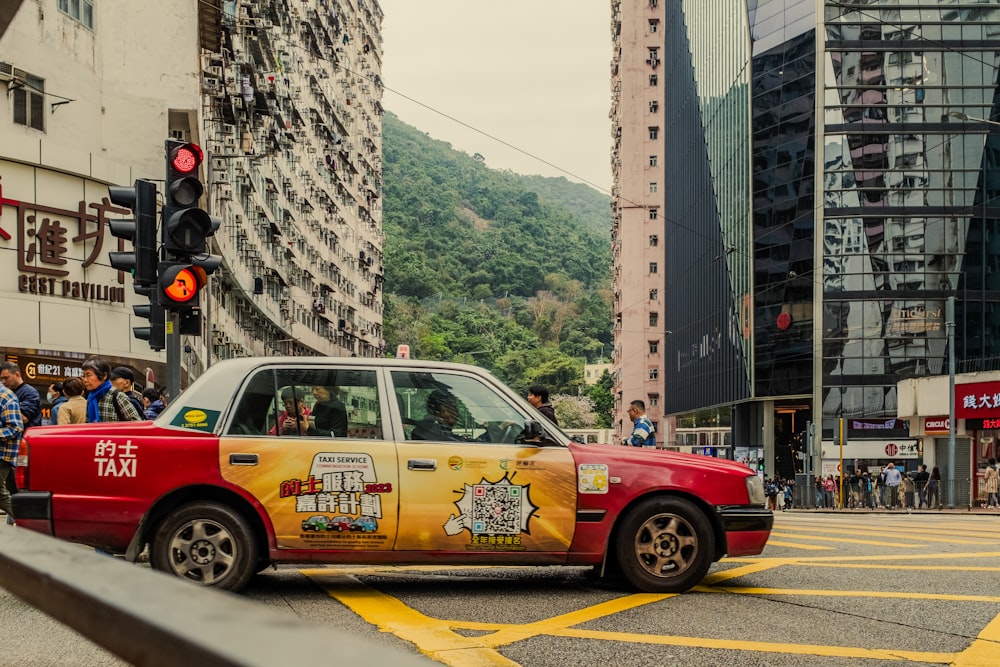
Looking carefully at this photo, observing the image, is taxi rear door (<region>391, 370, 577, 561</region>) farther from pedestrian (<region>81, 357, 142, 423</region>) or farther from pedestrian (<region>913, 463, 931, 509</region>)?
pedestrian (<region>913, 463, 931, 509</region>)

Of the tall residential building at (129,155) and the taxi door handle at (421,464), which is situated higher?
the tall residential building at (129,155)

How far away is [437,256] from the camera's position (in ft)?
477

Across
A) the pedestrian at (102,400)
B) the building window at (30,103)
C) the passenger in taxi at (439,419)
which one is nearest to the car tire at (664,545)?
the passenger in taxi at (439,419)

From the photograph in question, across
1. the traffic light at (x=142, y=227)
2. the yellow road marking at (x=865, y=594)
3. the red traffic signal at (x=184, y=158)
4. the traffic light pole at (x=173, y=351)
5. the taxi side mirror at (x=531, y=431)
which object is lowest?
the yellow road marking at (x=865, y=594)

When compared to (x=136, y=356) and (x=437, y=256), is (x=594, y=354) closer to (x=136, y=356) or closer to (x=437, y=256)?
(x=437, y=256)

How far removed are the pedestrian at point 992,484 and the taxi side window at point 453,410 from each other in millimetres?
30129

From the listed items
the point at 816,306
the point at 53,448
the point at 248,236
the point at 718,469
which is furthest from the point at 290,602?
the point at 816,306

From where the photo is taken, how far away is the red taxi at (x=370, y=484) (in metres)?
7.33

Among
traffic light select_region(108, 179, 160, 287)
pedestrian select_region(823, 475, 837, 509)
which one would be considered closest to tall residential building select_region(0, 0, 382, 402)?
traffic light select_region(108, 179, 160, 287)

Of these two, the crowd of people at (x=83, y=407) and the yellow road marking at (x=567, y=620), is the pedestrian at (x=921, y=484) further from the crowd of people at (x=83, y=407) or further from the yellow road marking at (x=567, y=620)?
the yellow road marking at (x=567, y=620)

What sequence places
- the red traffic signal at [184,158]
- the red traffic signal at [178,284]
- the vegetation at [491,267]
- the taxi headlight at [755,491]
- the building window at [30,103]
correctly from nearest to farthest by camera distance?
the taxi headlight at [755,491] → the red traffic signal at [178,284] → the red traffic signal at [184,158] → the building window at [30,103] → the vegetation at [491,267]

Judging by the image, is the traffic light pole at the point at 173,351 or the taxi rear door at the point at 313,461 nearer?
the taxi rear door at the point at 313,461

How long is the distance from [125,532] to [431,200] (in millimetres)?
132582

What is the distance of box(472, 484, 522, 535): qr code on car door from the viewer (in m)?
7.63
